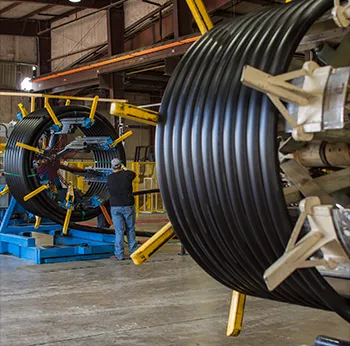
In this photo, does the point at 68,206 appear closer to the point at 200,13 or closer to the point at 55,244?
the point at 55,244

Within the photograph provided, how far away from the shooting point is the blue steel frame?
976 centimetres

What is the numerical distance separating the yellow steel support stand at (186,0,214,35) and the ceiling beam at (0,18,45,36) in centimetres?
1976

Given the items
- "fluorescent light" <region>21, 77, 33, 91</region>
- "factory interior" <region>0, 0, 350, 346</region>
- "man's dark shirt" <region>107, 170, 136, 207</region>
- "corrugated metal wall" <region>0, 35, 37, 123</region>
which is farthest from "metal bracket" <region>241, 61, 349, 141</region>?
"corrugated metal wall" <region>0, 35, 37, 123</region>

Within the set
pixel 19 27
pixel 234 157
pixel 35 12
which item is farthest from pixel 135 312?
pixel 19 27

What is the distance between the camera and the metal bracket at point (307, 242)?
90.0 inches

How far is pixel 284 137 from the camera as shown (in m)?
3.15

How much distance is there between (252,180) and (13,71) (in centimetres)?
2192

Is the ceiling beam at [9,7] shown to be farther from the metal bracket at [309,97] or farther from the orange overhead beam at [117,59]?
the metal bracket at [309,97]

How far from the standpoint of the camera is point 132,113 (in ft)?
9.28

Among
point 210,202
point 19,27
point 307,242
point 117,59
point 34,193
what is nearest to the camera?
point 307,242

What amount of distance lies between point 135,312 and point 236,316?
3542mm

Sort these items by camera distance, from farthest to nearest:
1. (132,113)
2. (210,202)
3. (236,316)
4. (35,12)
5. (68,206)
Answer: (35,12) → (68,206) → (236,316) → (132,113) → (210,202)

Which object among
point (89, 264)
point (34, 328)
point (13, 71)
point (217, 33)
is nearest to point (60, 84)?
point (13, 71)

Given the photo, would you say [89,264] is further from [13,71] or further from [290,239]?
[13,71]
